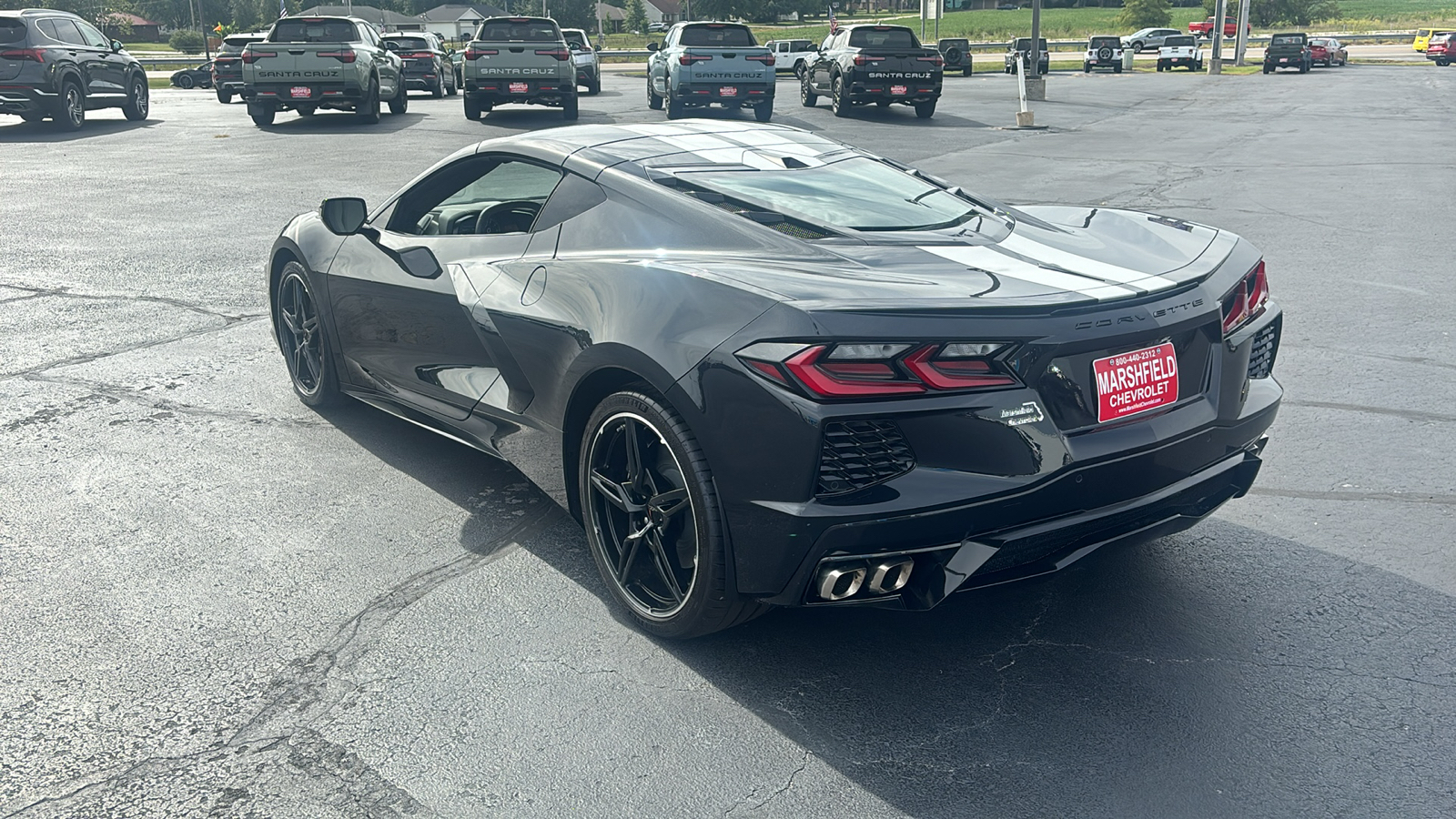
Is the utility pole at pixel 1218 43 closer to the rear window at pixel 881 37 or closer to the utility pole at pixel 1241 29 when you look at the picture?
the utility pole at pixel 1241 29

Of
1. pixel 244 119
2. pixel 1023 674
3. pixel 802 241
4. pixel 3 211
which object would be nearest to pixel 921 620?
pixel 1023 674

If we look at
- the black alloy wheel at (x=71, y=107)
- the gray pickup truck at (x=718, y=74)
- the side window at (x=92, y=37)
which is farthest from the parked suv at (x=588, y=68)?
the black alloy wheel at (x=71, y=107)

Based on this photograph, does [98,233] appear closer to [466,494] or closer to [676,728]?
[466,494]

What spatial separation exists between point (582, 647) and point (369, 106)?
20147 millimetres

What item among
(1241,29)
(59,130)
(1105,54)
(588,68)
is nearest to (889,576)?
(59,130)

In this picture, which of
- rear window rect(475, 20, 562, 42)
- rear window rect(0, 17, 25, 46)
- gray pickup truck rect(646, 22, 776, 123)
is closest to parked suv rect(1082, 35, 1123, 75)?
gray pickup truck rect(646, 22, 776, 123)

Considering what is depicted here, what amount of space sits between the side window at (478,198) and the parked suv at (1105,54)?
45099 mm

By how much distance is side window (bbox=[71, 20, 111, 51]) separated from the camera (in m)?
21.9

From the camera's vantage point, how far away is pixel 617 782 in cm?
289

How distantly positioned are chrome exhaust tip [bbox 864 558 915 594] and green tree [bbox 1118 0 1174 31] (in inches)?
3634

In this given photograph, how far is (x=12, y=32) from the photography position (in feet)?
66.0

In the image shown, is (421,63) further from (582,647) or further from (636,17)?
(636,17)

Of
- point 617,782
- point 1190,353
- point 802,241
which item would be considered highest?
point 802,241

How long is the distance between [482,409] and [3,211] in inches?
391
